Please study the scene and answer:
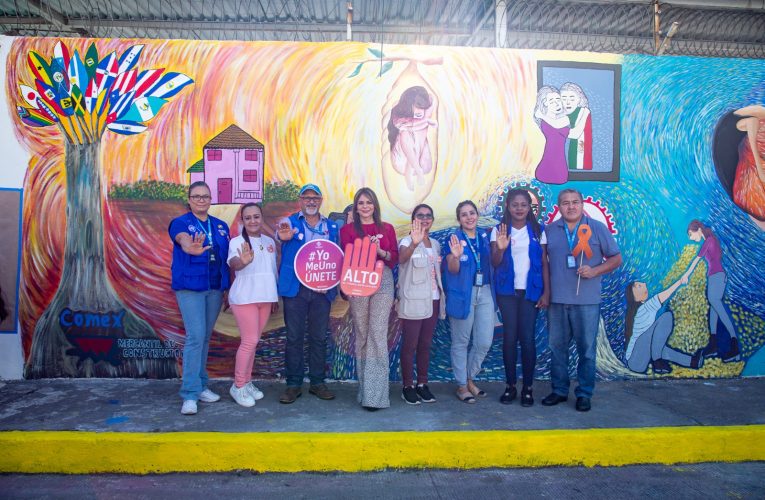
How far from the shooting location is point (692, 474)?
3.49m

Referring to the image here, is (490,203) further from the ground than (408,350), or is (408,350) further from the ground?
(490,203)

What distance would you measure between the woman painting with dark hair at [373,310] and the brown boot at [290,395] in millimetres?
585

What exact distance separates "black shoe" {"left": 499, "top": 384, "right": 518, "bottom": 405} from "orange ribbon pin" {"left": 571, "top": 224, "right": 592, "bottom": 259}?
1.29 m

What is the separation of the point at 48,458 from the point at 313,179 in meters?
3.07

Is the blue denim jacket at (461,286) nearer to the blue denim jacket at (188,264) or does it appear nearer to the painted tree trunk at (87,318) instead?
the blue denim jacket at (188,264)

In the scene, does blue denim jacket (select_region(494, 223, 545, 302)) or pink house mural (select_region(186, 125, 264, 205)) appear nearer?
blue denim jacket (select_region(494, 223, 545, 302))

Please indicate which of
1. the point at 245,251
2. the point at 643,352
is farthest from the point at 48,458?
the point at 643,352

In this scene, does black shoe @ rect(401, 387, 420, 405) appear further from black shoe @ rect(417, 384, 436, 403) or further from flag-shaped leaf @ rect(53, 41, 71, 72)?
flag-shaped leaf @ rect(53, 41, 71, 72)

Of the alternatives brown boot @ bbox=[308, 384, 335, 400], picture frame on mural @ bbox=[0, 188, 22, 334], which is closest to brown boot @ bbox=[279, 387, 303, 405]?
brown boot @ bbox=[308, 384, 335, 400]

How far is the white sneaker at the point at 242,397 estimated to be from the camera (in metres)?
4.29

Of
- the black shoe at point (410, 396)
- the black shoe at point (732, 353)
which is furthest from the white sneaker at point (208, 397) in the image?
the black shoe at point (732, 353)

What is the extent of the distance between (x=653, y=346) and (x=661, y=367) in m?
0.23

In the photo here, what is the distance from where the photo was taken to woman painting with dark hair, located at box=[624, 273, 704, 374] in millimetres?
5195

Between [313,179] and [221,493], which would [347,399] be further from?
[313,179]
